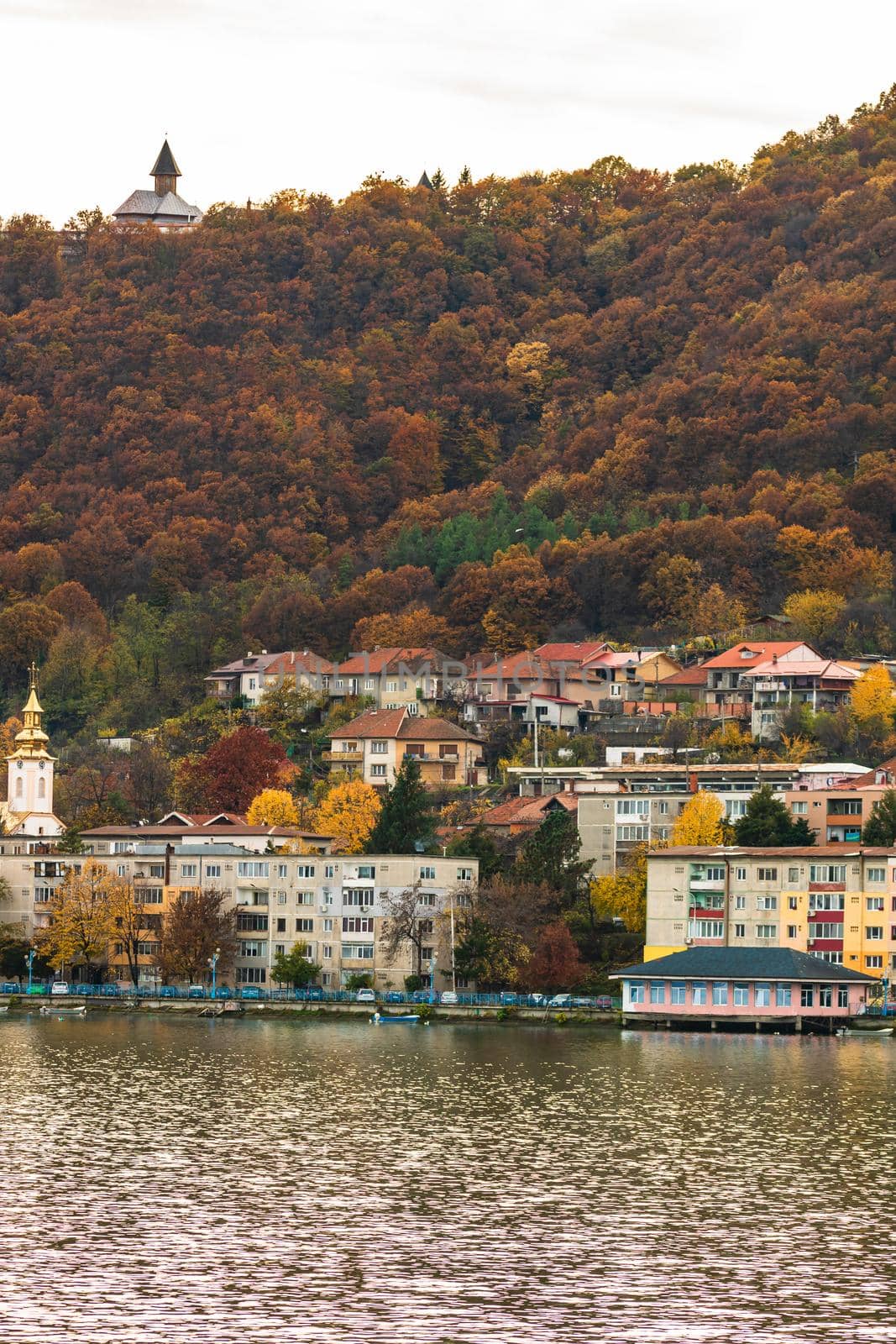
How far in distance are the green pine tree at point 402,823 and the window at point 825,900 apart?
56.9 feet

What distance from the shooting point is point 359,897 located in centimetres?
10019

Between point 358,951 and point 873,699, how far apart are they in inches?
1250

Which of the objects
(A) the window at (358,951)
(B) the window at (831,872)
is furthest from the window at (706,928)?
(A) the window at (358,951)

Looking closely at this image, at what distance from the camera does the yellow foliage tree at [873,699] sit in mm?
119938

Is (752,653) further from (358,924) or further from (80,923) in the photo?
(80,923)

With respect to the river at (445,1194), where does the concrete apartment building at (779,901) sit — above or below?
above

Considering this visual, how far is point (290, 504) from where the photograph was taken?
191625 mm

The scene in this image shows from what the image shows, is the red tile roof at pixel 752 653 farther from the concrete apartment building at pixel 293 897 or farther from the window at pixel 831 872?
the window at pixel 831 872

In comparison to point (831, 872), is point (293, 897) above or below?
below

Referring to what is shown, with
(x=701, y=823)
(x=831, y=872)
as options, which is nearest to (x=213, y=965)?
(x=701, y=823)

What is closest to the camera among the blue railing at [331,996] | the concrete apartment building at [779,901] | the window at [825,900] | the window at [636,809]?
the blue railing at [331,996]

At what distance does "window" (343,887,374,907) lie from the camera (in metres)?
99.9

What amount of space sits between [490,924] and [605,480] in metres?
80.0

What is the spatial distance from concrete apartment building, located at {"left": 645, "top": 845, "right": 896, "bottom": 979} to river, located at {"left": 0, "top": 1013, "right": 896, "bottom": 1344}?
12.7 meters
